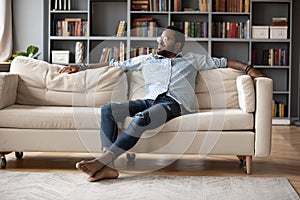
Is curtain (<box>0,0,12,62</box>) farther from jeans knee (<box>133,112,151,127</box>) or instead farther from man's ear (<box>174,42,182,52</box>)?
jeans knee (<box>133,112,151,127</box>)

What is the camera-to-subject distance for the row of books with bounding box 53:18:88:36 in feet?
21.7

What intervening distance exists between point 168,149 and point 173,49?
0.78 m

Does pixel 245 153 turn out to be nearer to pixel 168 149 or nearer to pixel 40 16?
pixel 168 149

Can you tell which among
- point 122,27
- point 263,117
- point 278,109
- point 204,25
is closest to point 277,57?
point 278,109

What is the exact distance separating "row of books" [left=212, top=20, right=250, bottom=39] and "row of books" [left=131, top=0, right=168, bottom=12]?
2.25ft

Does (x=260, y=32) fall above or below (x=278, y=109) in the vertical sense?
above

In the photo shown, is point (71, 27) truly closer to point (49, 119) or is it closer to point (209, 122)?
point (49, 119)

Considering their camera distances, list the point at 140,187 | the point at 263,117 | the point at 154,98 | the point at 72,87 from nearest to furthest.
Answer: the point at 140,187 < the point at 263,117 < the point at 154,98 < the point at 72,87

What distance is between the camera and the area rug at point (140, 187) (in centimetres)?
287

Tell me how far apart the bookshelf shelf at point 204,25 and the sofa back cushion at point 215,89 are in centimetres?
Answer: 262

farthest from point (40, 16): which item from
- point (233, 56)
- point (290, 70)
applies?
point (290, 70)

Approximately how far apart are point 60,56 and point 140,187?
3.85m

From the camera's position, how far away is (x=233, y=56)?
6785mm

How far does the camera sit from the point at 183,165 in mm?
3816
